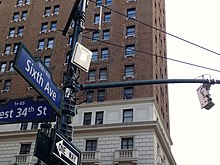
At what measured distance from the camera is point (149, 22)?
42531mm

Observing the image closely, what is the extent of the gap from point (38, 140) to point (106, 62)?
35.5m

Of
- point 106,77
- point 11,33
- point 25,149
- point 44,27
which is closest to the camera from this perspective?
point 25,149

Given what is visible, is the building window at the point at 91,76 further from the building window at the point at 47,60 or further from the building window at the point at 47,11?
the building window at the point at 47,11

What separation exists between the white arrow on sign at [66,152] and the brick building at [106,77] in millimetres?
23428

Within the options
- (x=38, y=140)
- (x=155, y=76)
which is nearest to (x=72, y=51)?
(x=38, y=140)

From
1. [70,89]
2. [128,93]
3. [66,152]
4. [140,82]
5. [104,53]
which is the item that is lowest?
[66,152]

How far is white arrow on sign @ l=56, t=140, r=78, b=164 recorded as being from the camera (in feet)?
21.2

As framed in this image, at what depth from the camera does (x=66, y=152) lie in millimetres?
6680

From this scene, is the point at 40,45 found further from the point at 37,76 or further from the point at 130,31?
the point at 37,76

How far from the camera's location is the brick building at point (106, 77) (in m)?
35.5

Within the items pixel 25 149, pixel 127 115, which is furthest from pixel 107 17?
pixel 25 149

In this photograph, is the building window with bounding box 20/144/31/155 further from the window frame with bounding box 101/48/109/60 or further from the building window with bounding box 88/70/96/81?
the window frame with bounding box 101/48/109/60

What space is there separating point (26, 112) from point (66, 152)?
3.36 ft

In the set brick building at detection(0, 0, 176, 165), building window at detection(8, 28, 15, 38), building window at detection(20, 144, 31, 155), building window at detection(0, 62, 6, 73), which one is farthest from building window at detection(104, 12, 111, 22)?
building window at detection(20, 144, 31, 155)
